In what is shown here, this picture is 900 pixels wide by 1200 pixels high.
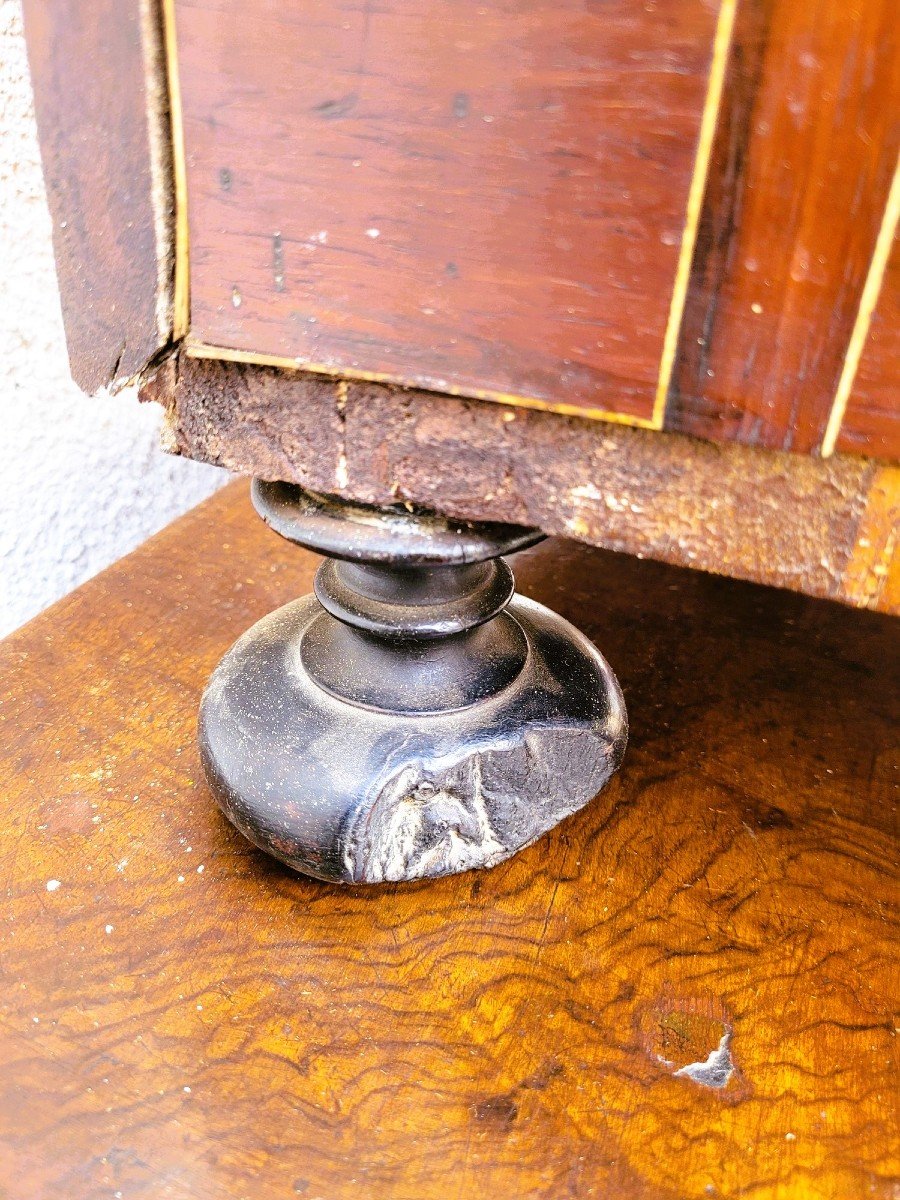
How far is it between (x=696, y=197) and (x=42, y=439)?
63 centimetres

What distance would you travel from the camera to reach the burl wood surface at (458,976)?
39 centimetres

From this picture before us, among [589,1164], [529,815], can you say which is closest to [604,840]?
[529,815]

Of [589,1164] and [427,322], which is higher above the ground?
[427,322]

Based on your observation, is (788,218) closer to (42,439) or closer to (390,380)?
(390,380)

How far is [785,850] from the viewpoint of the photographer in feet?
1.76

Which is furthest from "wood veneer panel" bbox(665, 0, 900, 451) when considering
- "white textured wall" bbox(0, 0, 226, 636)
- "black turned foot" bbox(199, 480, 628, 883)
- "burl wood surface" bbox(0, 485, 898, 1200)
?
"white textured wall" bbox(0, 0, 226, 636)

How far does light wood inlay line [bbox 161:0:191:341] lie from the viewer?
1.22 feet

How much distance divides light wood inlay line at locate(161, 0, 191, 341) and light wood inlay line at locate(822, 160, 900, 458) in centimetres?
26

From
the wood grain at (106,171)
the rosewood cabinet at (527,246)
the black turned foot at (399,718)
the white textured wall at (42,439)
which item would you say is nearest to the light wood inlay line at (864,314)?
the rosewood cabinet at (527,246)

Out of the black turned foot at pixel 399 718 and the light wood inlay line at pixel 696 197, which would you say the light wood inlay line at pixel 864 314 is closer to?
the light wood inlay line at pixel 696 197

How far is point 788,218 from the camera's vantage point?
0.33 metres

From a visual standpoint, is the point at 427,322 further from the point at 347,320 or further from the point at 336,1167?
the point at 336,1167

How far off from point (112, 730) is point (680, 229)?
43 cm

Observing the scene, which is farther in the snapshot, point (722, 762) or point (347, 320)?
point (722, 762)
